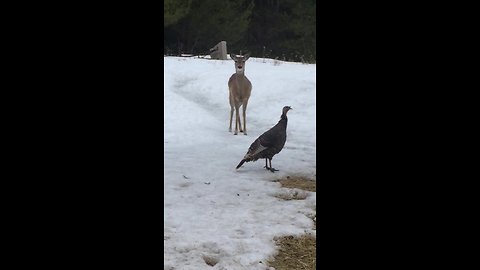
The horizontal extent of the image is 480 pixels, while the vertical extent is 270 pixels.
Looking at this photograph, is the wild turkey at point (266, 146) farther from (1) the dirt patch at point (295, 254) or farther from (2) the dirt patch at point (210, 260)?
(2) the dirt patch at point (210, 260)

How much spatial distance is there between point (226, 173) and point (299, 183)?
41.8 inches

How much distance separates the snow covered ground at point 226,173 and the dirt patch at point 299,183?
17 centimetres

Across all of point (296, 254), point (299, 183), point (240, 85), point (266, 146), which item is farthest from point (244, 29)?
point (296, 254)

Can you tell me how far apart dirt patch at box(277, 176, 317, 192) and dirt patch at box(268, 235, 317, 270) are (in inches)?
71.0

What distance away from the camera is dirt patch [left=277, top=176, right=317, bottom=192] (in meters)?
6.29

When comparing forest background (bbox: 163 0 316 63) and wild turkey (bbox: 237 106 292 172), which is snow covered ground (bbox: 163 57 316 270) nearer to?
wild turkey (bbox: 237 106 292 172)

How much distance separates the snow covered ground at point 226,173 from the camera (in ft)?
13.7

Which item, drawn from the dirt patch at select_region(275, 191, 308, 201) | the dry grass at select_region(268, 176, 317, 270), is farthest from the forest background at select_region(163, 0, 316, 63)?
the dry grass at select_region(268, 176, 317, 270)

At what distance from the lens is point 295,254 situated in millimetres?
4105

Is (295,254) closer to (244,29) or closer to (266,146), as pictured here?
(266,146)

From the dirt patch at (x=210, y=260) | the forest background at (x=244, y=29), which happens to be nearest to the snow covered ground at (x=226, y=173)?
the dirt patch at (x=210, y=260)
